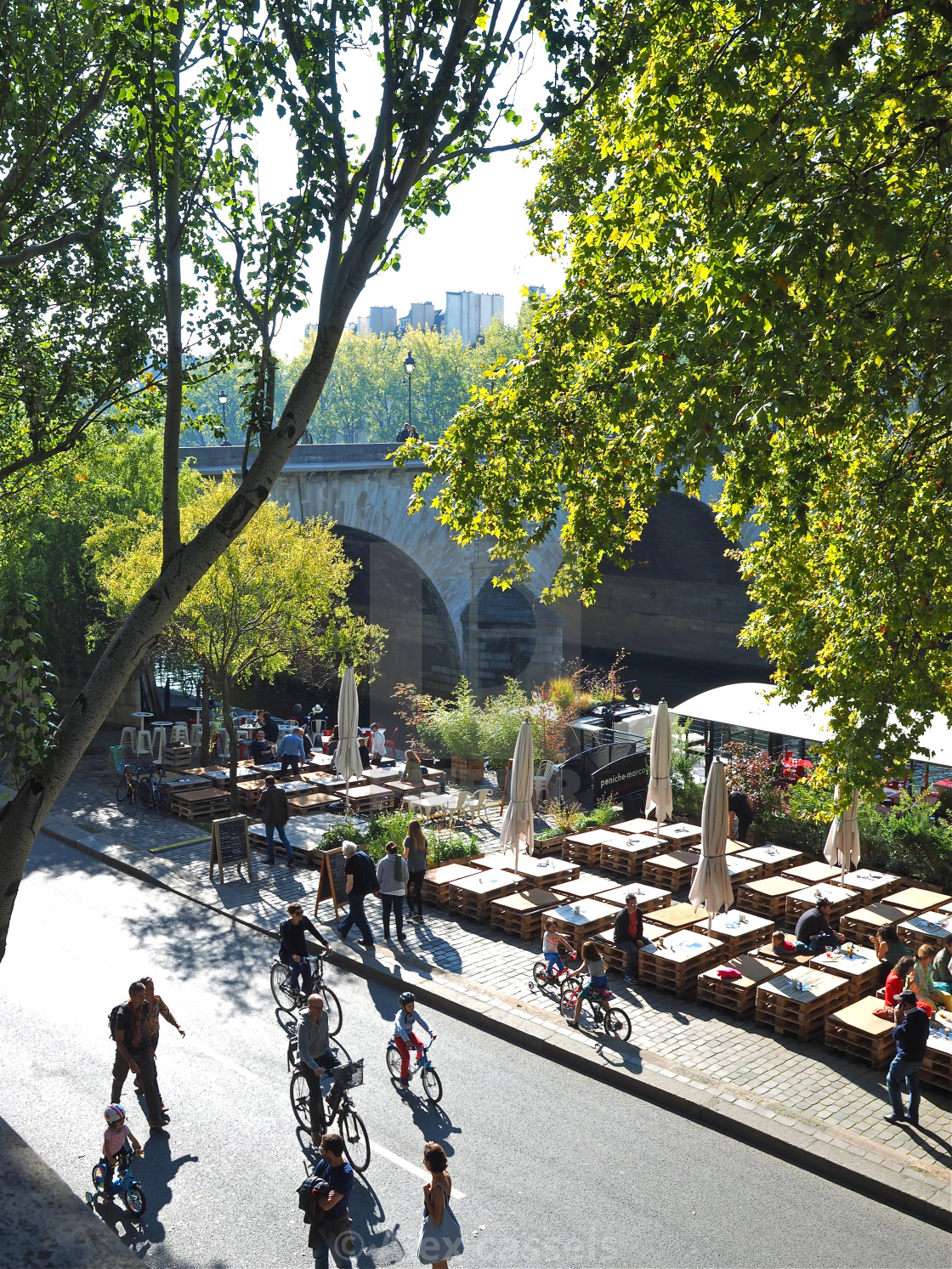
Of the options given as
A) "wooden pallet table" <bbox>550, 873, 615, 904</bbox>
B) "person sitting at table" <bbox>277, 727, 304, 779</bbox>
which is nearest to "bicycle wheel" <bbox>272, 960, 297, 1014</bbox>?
"wooden pallet table" <bbox>550, 873, 615, 904</bbox>

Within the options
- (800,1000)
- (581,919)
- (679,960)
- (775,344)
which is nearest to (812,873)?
(581,919)

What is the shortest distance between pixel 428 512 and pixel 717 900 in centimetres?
2335

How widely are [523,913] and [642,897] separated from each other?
5.40 ft

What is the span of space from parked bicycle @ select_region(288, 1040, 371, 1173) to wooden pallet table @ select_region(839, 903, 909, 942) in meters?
7.13

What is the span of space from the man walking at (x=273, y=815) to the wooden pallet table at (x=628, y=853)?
5014 millimetres

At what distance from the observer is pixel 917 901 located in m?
14.5

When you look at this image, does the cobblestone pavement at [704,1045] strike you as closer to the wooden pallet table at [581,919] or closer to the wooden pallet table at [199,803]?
the wooden pallet table at [581,919]

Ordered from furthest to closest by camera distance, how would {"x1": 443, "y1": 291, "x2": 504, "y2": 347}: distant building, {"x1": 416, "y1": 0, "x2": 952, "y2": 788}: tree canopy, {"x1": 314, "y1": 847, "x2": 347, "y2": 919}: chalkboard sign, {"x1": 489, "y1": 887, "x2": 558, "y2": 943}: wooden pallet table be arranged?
{"x1": 443, "y1": 291, "x2": 504, "y2": 347}: distant building < {"x1": 314, "y1": 847, "x2": 347, "y2": 919}: chalkboard sign < {"x1": 489, "y1": 887, "x2": 558, "y2": 943}: wooden pallet table < {"x1": 416, "y1": 0, "x2": 952, "y2": 788}: tree canopy

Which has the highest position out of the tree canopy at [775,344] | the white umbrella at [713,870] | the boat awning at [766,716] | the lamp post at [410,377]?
the lamp post at [410,377]

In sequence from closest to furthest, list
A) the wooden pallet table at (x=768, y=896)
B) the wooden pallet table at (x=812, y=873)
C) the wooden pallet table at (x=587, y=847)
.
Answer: the wooden pallet table at (x=768, y=896) < the wooden pallet table at (x=812, y=873) < the wooden pallet table at (x=587, y=847)

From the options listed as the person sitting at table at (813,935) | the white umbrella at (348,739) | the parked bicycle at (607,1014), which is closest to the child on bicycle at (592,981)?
the parked bicycle at (607,1014)

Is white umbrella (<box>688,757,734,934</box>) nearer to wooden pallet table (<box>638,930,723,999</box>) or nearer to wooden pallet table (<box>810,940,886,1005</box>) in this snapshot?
wooden pallet table (<box>638,930,723,999</box>)

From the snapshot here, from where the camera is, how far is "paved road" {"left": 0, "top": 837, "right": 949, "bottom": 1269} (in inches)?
317

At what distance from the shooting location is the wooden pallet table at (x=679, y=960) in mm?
12625
